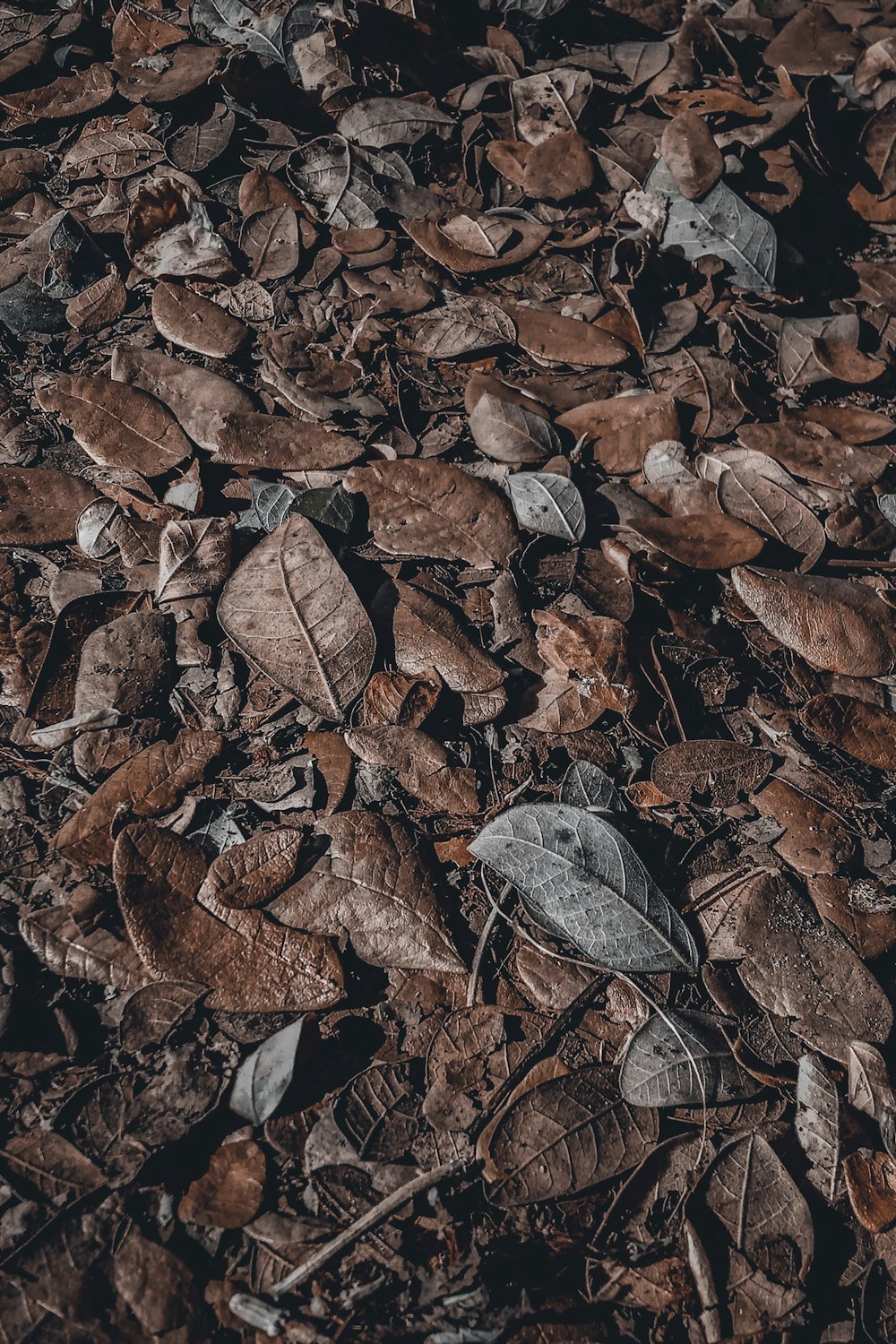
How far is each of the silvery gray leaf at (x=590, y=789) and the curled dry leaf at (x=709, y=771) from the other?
3.7 inches

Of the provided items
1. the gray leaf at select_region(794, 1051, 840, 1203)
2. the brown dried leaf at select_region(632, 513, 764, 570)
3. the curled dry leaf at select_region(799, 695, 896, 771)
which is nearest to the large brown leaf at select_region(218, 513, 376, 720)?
the brown dried leaf at select_region(632, 513, 764, 570)

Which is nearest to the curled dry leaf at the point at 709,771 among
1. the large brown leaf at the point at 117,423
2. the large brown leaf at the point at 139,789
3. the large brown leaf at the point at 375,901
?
the large brown leaf at the point at 375,901

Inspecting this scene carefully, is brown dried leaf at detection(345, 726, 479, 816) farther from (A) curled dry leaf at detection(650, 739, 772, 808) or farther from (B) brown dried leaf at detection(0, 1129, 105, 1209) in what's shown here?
(B) brown dried leaf at detection(0, 1129, 105, 1209)

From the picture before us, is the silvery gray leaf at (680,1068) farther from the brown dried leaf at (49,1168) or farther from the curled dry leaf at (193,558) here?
the curled dry leaf at (193,558)

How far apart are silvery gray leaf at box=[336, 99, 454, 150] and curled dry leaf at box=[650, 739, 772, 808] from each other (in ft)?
6.37

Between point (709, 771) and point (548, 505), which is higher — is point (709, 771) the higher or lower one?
the lower one

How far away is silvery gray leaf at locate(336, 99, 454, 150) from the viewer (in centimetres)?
241

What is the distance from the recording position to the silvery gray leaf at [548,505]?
189 cm

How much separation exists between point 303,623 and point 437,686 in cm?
29

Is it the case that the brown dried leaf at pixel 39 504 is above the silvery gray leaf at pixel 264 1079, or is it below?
above

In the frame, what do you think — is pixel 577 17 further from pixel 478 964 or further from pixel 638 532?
pixel 478 964

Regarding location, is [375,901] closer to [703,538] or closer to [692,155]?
[703,538]

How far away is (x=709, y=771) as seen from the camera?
1.66 metres

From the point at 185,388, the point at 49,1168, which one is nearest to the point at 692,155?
the point at 185,388
